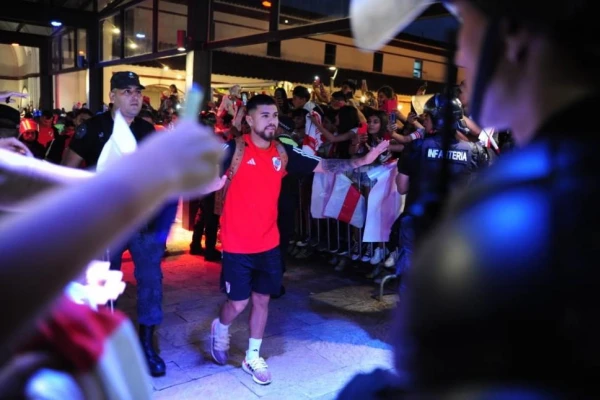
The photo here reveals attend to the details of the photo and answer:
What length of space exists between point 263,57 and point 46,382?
61.9ft

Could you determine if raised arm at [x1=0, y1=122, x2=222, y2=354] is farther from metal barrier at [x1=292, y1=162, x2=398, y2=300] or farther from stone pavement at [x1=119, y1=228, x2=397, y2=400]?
metal barrier at [x1=292, y1=162, x2=398, y2=300]

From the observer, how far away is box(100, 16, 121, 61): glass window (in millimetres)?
14305

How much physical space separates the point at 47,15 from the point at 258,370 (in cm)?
1542

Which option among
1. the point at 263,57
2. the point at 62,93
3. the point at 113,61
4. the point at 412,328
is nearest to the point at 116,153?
the point at 412,328

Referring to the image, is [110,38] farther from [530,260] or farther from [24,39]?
[530,260]

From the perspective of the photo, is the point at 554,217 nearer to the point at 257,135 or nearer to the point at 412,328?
the point at 412,328

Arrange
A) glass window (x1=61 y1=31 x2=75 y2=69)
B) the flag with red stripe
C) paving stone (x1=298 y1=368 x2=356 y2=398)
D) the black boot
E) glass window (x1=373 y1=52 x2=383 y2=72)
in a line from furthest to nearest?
glass window (x1=373 y1=52 x2=383 y2=72) < glass window (x1=61 y1=31 x2=75 y2=69) < the flag with red stripe < the black boot < paving stone (x1=298 y1=368 x2=356 y2=398)

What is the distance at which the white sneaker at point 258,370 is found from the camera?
12.9ft

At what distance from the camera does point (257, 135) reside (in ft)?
13.2

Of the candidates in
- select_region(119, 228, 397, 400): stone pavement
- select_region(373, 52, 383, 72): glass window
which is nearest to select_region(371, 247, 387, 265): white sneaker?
select_region(119, 228, 397, 400): stone pavement

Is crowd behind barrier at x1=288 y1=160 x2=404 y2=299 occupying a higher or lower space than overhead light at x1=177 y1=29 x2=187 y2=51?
lower

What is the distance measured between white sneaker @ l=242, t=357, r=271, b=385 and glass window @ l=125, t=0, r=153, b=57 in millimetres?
9660

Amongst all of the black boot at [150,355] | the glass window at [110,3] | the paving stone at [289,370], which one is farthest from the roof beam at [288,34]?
the glass window at [110,3]

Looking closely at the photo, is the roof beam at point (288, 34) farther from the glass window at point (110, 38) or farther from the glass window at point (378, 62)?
the glass window at point (378, 62)
